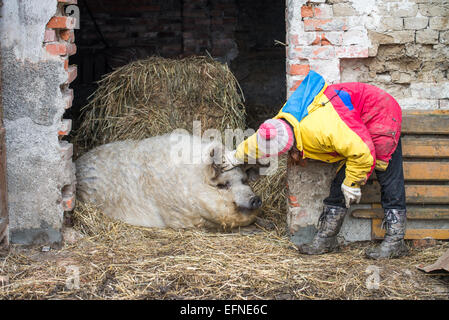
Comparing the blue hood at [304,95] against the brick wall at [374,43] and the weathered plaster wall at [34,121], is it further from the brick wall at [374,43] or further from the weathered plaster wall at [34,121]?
the weathered plaster wall at [34,121]

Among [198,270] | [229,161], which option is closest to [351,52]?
[229,161]

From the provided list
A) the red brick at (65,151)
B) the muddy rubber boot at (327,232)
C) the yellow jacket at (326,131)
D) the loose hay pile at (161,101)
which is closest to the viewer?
the yellow jacket at (326,131)

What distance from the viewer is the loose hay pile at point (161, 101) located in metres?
5.78

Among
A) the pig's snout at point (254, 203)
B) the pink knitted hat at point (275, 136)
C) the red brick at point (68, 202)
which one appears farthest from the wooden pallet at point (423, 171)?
the red brick at point (68, 202)

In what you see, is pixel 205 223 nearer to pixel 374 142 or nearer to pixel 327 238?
pixel 327 238

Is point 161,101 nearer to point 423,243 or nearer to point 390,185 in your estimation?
point 390,185

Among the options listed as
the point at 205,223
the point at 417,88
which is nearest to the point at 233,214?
the point at 205,223

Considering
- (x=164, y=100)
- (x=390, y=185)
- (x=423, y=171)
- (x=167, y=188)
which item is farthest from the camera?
(x=164, y=100)

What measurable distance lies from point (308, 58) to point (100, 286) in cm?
227

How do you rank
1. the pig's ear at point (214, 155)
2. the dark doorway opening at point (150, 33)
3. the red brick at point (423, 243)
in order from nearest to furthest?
the red brick at point (423, 243)
the pig's ear at point (214, 155)
the dark doorway opening at point (150, 33)

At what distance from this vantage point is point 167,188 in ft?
15.3

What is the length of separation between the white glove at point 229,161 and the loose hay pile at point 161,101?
132cm

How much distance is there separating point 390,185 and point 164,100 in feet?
8.87

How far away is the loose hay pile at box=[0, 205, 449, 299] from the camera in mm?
3590
